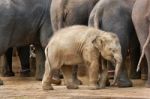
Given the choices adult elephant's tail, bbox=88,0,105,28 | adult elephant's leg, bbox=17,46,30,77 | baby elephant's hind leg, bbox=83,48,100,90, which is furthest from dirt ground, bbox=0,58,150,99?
adult elephant's leg, bbox=17,46,30,77

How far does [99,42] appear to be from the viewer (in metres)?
5.16

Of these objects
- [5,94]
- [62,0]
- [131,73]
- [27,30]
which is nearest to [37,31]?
[27,30]

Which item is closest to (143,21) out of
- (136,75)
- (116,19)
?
(116,19)

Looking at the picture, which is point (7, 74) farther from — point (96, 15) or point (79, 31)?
point (79, 31)

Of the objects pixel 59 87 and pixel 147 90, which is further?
pixel 59 87

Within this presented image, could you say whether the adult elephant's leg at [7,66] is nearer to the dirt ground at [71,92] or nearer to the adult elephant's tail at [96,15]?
the dirt ground at [71,92]

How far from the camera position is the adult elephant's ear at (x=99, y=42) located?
516 centimetres

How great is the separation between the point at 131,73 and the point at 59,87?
4.00 feet

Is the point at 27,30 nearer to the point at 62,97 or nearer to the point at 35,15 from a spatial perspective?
the point at 35,15

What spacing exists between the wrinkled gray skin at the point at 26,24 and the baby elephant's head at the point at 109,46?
153 centimetres

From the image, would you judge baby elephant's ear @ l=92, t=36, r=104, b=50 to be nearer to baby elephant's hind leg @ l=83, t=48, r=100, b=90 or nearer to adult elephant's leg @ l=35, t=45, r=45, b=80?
baby elephant's hind leg @ l=83, t=48, r=100, b=90

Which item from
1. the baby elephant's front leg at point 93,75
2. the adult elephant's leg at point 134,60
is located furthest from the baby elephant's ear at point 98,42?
the adult elephant's leg at point 134,60

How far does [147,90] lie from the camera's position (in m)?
5.21

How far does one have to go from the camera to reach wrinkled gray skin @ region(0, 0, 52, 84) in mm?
6422
